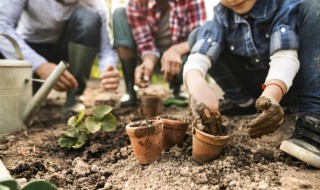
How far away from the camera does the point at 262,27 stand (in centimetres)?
187

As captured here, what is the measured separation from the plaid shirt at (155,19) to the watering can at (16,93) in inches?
37.4

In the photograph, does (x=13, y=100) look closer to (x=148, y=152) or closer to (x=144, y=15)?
(x=148, y=152)

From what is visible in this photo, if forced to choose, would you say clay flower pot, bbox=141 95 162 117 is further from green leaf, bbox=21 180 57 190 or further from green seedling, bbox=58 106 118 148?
green leaf, bbox=21 180 57 190

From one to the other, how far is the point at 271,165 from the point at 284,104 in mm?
824

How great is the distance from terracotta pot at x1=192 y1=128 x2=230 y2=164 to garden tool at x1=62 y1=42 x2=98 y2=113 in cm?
167

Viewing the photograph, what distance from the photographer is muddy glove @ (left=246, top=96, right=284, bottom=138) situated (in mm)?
1336

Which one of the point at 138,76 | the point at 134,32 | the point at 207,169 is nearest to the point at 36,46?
the point at 134,32

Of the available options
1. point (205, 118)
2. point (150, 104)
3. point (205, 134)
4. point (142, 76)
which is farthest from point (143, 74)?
point (205, 134)

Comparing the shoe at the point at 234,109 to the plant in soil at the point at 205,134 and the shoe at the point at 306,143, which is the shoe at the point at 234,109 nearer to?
the shoe at the point at 306,143

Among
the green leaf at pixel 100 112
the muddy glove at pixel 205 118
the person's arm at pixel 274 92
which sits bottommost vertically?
the green leaf at pixel 100 112

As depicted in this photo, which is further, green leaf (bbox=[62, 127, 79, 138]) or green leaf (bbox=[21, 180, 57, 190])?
green leaf (bbox=[62, 127, 79, 138])

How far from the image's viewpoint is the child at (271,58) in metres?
1.48

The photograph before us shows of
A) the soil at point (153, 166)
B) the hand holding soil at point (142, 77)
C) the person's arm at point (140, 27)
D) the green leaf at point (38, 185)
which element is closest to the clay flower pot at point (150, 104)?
the hand holding soil at point (142, 77)


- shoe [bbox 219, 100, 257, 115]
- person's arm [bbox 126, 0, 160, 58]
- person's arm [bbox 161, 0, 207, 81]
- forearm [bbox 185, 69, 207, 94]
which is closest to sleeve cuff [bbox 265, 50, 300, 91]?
forearm [bbox 185, 69, 207, 94]
